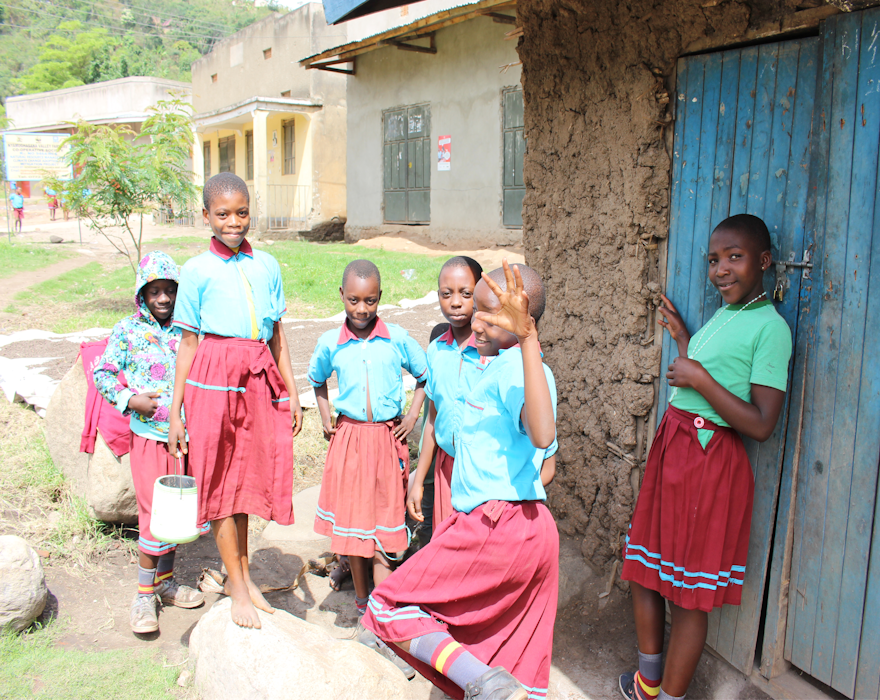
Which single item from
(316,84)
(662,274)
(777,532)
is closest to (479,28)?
(316,84)

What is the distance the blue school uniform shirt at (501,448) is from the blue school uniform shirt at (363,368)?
995 mm

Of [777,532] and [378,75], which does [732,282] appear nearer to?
[777,532]

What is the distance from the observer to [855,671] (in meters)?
2.24

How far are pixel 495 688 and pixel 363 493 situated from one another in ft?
4.31

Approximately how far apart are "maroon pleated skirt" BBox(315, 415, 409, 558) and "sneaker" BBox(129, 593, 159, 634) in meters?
0.80

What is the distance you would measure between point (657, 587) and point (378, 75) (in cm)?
1397

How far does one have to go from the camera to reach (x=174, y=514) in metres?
2.49

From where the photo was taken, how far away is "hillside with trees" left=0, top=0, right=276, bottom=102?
1706 inches

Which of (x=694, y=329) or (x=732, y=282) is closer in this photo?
(x=732, y=282)

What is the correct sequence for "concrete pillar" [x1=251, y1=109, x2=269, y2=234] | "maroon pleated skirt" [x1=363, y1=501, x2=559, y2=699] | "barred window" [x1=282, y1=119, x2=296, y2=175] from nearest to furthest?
"maroon pleated skirt" [x1=363, y1=501, x2=559, y2=699]
"concrete pillar" [x1=251, y1=109, x2=269, y2=234]
"barred window" [x1=282, y1=119, x2=296, y2=175]

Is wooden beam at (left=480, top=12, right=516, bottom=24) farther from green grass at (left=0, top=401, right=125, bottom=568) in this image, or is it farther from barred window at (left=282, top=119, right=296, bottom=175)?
barred window at (left=282, top=119, right=296, bottom=175)

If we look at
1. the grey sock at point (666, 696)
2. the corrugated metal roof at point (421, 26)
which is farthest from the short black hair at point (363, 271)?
the corrugated metal roof at point (421, 26)

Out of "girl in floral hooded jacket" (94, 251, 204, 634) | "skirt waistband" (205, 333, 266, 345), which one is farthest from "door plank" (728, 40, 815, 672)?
"girl in floral hooded jacket" (94, 251, 204, 634)

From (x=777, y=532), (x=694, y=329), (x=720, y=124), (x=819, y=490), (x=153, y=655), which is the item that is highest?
(x=720, y=124)
